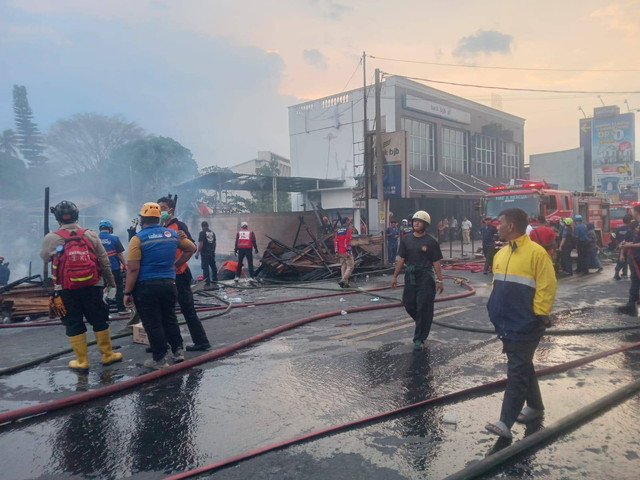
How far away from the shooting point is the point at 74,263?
530cm

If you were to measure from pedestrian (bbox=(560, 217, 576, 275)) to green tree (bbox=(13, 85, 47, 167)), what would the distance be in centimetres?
5088

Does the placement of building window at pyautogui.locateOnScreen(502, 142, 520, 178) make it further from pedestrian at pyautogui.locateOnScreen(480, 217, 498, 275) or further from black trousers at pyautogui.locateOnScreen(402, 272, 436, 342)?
black trousers at pyautogui.locateOnScreen(402, 272, 436, 342)

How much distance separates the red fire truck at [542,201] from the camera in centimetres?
1680

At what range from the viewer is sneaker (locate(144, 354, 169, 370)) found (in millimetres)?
5492

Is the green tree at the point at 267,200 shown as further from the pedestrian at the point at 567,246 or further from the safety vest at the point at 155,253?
the safety vest at the point at 155,253

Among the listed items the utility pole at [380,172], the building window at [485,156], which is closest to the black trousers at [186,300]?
the utility pole at [380,172]

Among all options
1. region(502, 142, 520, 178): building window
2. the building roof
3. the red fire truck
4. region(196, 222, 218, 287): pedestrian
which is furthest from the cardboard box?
region(502, 142, 520, 178): building window

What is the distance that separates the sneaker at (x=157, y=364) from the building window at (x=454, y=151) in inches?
1212

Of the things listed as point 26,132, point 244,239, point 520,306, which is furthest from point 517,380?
point 26,132

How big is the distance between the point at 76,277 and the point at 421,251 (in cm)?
424

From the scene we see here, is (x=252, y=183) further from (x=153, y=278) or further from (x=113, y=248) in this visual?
(x=153, y=278)

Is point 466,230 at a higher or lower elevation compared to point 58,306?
higher

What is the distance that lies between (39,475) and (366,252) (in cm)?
1287

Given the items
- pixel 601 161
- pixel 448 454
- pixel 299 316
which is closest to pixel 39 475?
pixel 448 454
